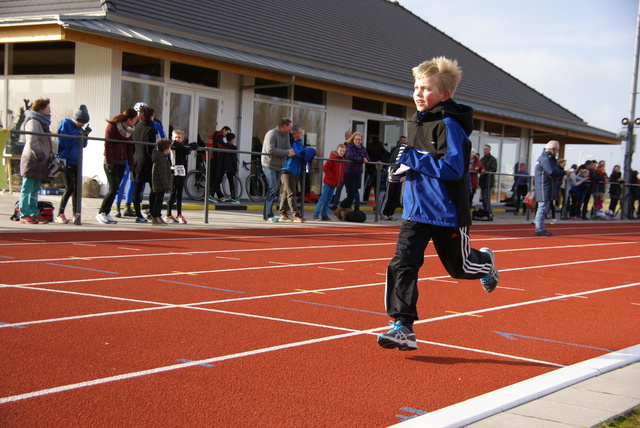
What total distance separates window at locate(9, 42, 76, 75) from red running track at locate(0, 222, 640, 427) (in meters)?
8.77

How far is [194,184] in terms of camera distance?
57.7 feet

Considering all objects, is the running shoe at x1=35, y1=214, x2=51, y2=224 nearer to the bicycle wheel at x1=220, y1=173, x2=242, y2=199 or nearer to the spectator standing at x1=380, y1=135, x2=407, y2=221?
the spectator standing at x1=380, y1=135, x2=407, y2=221

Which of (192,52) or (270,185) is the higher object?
(192,52)

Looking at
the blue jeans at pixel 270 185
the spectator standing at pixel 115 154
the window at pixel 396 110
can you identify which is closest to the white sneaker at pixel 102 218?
the spectator standing at pixel 115 154

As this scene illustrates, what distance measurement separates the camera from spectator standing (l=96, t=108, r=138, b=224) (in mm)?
12320

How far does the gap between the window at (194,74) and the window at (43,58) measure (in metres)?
2.44

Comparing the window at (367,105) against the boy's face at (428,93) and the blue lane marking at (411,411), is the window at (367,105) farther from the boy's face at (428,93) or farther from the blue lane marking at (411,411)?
the blue lane marking at (411,411)

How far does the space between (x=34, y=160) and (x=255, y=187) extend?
8.80 m

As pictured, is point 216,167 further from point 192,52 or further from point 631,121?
point 631,121

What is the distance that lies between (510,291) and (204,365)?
4.47 meters

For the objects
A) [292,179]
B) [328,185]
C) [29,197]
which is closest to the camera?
[29,197]


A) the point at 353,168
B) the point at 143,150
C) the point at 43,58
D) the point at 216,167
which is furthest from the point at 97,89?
the point at 353,168

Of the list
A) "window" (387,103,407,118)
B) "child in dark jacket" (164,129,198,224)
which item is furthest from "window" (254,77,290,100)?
"child in dark jacket" (164,129,198,224)

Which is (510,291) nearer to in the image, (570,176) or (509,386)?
(509,386)
